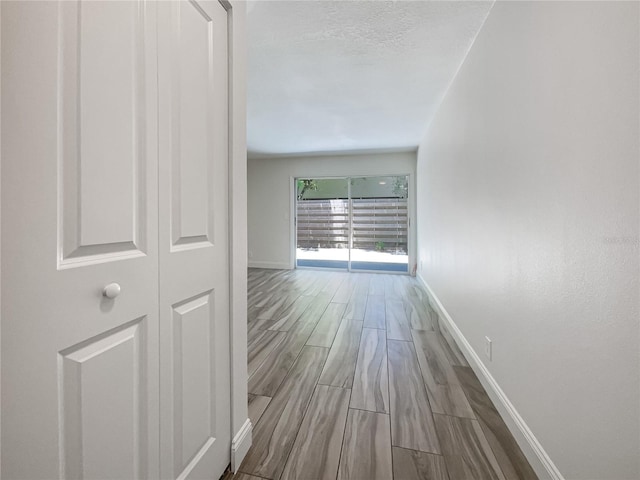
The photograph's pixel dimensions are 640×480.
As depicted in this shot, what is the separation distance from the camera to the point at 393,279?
492cm

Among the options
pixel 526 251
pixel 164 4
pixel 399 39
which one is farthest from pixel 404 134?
pixel 164 4

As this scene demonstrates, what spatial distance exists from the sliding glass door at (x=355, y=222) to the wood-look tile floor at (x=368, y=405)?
2.74 metres

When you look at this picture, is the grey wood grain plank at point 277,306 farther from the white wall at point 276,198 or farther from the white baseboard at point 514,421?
the white wall at point 276,198

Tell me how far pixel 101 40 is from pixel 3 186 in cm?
39

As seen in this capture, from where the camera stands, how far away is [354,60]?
2270mm

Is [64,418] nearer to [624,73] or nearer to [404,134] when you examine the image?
[624,73]

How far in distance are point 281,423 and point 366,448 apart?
431mm

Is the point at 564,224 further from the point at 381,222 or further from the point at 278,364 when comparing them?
the point at 381,222

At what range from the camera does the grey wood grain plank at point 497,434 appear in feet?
3.78

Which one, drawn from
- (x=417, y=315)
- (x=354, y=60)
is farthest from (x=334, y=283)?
(x=354, y=60)

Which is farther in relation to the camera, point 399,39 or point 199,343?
point 399,39

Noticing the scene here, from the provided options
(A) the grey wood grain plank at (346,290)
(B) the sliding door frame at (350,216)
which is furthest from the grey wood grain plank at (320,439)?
(B) the sliding door frame at (350,216)

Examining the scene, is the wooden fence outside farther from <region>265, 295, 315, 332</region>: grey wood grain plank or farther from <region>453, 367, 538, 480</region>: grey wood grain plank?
<region>453, 367, 538, 480</region>: grey wood grain plank

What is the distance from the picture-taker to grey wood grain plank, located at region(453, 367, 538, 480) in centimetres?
115
